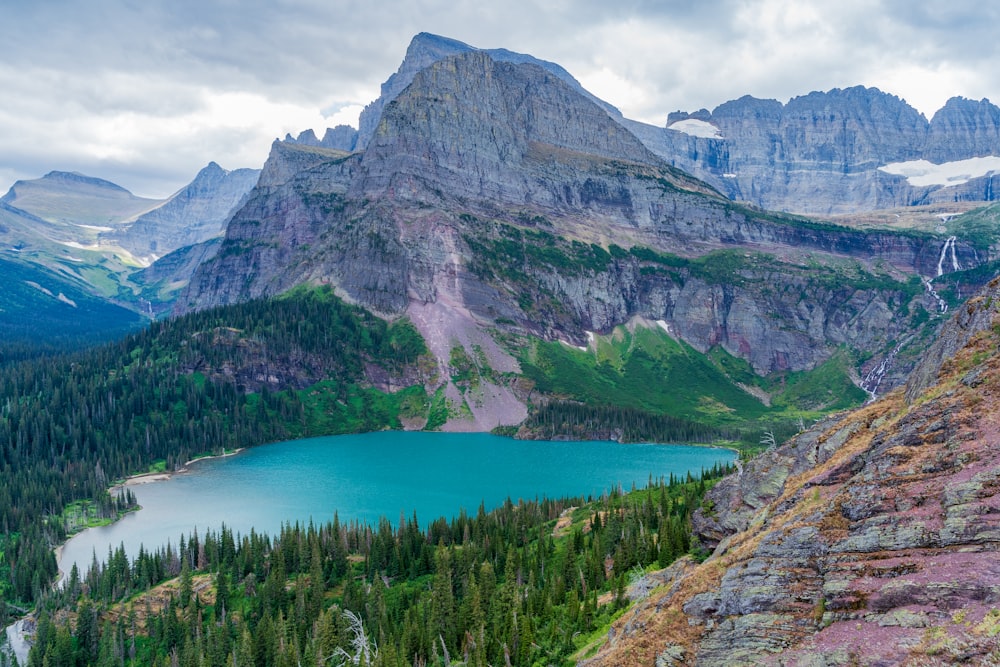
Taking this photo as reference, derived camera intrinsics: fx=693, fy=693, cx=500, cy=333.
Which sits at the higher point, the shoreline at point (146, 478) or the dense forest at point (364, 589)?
the shoreline at point (146, 478)

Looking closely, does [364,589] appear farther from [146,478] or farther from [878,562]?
[146,478]

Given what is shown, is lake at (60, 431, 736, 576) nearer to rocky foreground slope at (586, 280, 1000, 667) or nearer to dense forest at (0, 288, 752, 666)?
dense forest at (0, 288, 752, 666)

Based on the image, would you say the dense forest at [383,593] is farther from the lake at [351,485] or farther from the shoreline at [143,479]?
the shoreline at [143,479]

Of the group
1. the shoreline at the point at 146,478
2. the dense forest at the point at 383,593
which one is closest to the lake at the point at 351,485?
the shoreline at the point at 146,478

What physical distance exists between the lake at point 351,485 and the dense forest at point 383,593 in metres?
19.0

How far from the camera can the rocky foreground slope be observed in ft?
83.5

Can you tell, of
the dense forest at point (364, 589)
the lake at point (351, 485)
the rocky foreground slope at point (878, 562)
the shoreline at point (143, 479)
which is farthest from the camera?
the shoreline at point (143, 479)

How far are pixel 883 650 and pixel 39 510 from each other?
15611 cm

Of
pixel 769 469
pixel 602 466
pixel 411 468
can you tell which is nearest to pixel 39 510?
pixel 411 468

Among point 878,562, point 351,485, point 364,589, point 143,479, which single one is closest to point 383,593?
point 364,589

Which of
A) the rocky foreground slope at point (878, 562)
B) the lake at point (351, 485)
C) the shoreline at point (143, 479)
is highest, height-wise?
the rocky foreground slope at point (878, 562)

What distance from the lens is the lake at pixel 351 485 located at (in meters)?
130

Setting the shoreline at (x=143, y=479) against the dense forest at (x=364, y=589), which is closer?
the dense forest at (x=364, y=589)

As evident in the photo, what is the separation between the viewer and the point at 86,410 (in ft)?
639
